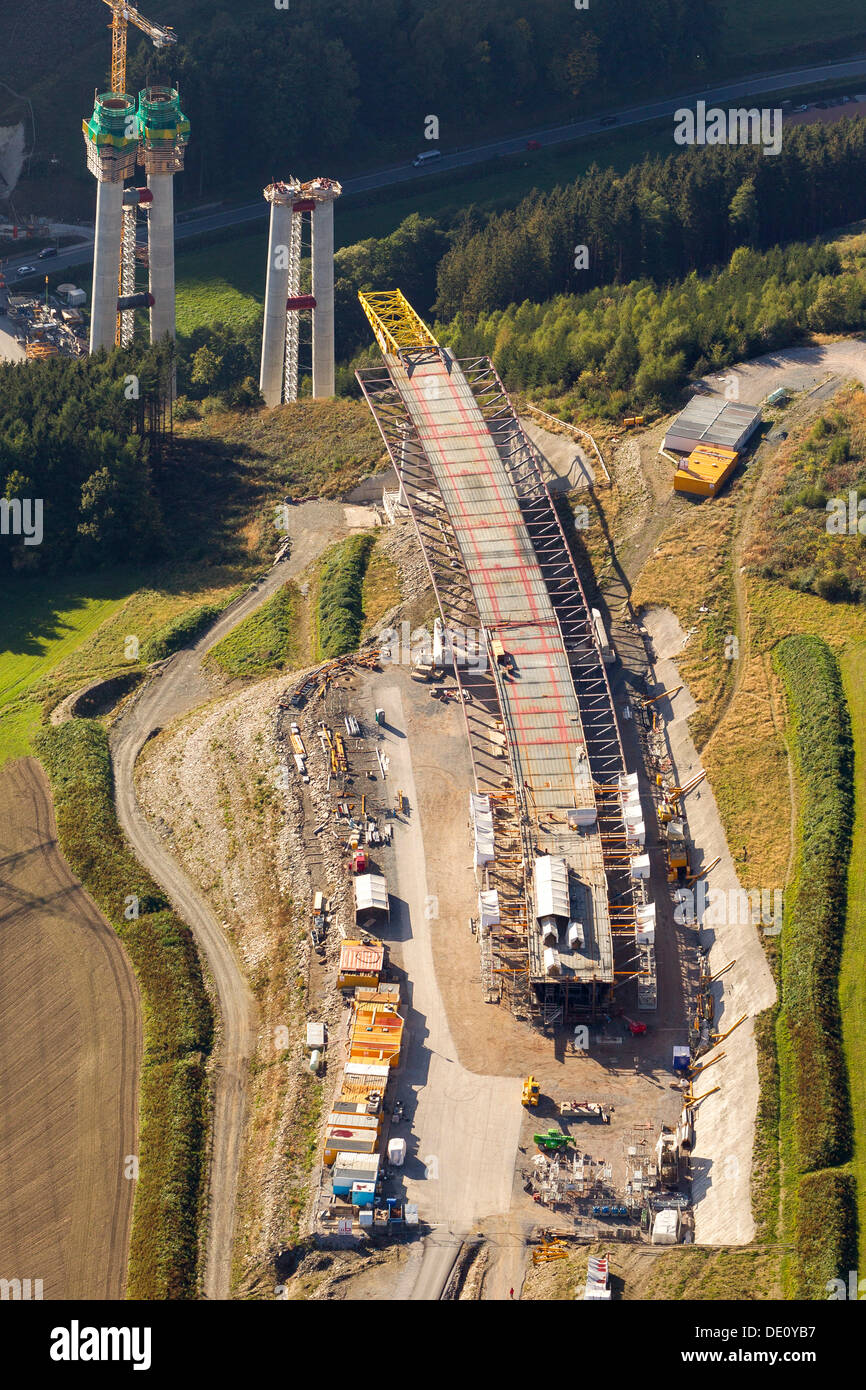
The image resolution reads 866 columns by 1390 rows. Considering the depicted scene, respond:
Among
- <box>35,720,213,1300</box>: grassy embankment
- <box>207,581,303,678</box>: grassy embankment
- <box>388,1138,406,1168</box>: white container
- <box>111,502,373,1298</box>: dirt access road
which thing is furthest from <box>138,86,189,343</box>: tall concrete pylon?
<box>388,1138,406,1168</box>: white container

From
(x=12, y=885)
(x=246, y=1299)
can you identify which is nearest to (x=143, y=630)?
(x=12, y=885)

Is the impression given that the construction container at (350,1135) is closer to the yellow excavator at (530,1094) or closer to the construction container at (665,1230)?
the yellow excavator at (530,1094)

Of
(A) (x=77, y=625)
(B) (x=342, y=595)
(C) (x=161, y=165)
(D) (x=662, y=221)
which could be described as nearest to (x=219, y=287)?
(C) (x=161, y=165)

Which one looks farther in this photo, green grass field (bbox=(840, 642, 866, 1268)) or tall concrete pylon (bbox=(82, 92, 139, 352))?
tall concrete pylon (bbox=(82, 92, 139, 352))

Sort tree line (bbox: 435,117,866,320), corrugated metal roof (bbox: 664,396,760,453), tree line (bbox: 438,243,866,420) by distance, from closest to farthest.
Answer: corrugated metal roof (bbox: 664,396,760,453)
tree line (bbox: 438,243,866,420)
tree line (bbox: 435,117,866,320)

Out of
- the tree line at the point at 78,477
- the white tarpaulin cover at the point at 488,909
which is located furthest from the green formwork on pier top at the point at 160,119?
the white tarpaulin cover at the point at 488,909

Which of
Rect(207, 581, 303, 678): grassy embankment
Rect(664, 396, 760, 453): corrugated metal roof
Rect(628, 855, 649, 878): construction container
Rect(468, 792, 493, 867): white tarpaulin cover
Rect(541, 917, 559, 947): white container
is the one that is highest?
Rect(664, 396, 760, 453): corrugated metal roof

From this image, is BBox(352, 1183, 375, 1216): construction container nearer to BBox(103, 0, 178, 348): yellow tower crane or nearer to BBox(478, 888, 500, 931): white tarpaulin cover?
BBox(478, 888, 500, 931): white tarpaulin cover
